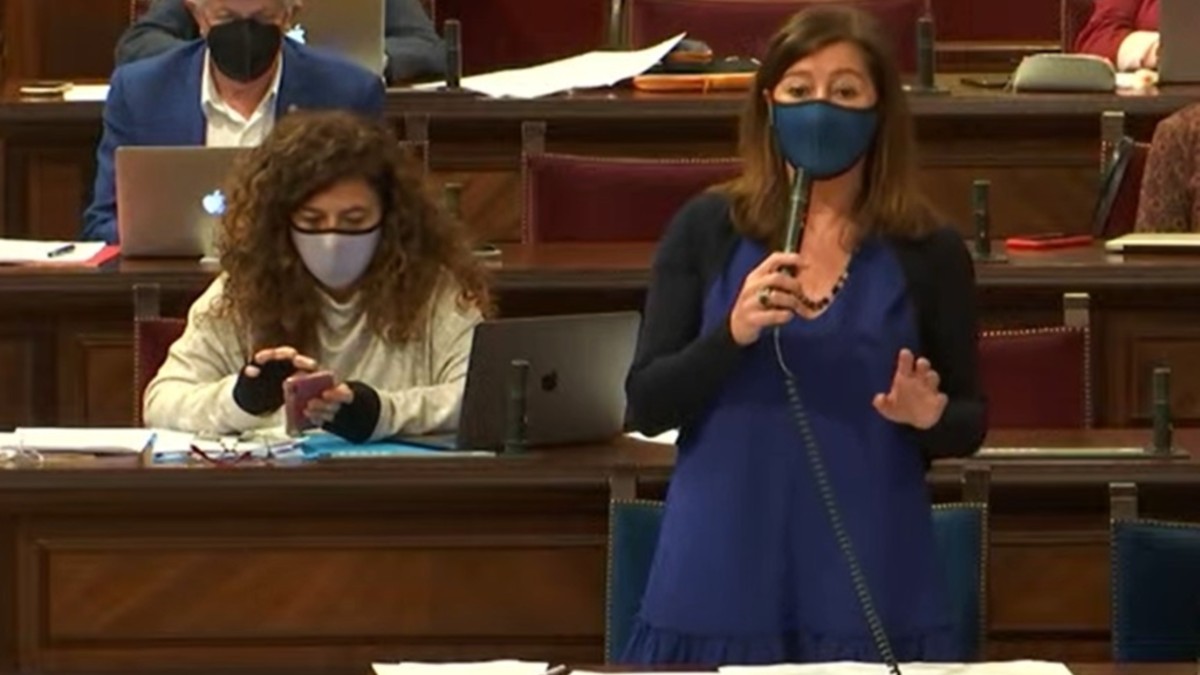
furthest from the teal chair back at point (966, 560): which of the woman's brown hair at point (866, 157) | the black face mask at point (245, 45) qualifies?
the black face mask at point (245, 45)

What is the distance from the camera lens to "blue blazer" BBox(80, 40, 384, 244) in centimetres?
695

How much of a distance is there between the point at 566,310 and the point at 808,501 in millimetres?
2239

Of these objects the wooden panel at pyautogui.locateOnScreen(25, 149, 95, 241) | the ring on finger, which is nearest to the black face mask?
the wooden panel at pyautogui.locateOnScreen(25, 149, 95, 241)

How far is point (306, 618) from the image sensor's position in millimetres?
5047

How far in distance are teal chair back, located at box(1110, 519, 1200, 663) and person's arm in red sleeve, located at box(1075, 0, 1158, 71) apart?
4.03 metres

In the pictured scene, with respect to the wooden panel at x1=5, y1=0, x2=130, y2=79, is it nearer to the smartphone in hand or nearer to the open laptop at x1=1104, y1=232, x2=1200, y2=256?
the open laptop at x1=1104, y1=232, x2=1200, y2=256

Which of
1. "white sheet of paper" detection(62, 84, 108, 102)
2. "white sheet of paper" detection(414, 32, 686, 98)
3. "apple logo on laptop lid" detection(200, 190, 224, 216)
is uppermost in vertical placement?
"white sheet of paper" detection(414, 32, 686, 98)

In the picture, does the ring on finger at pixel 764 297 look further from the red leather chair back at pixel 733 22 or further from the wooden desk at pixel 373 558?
the red leather chair back at pixel 733 22

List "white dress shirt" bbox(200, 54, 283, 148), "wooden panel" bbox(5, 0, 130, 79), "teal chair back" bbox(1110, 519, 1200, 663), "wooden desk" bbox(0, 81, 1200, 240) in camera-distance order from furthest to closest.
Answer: "wooden panel" bbox(5, 0, 130, 79) → "wooden desk" bbox(0, 81, 1200, 240) → "white dress shirt" bbox(200, 54, 283, 148) → "teal chair back" bbox(1110, 519, 1200, 663)

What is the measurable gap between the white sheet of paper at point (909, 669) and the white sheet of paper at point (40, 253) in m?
2.93

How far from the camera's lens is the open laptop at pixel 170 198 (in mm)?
6234

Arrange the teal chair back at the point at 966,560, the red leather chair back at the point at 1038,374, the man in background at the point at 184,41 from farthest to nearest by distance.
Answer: the man in background at the point at 184,41
the red leather chair back at the point at 1038,374
the teal chair back at the point at 966,560

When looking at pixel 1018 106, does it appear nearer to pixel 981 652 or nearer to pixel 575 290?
pixel 575 290

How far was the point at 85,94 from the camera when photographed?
8.04 metres
